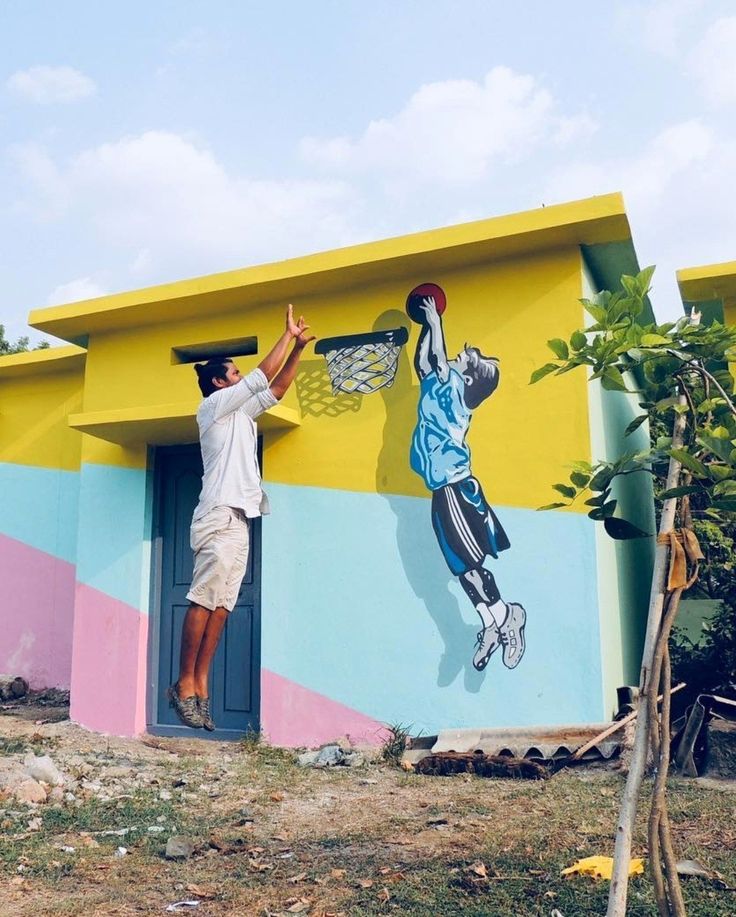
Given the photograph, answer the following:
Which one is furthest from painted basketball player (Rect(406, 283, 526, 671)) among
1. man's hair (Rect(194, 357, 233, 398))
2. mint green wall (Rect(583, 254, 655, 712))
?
man's hair (Rect(194, 357, 233, 398))

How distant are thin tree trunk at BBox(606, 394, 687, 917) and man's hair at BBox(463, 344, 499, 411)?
376 cm

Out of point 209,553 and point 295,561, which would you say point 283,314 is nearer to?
point 295,561

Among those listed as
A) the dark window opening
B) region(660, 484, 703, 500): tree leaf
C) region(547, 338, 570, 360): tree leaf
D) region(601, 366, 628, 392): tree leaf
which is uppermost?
the dark window opening

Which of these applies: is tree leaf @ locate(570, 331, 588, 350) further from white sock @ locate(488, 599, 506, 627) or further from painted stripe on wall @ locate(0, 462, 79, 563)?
painted stripe on wall @ locate(0, 462, 79, 563)

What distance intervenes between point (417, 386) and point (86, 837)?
3.71 m

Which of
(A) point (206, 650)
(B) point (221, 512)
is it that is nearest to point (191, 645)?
(A) point (206, 650)

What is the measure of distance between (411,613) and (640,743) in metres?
3.83

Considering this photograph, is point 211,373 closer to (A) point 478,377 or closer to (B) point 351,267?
(B) point 351,267

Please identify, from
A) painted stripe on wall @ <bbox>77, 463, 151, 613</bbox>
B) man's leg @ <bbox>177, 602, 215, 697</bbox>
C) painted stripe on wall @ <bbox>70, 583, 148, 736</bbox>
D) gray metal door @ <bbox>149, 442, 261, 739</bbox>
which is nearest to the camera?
man's leg @ <bbox>177, 602, 215, 697</bbox>

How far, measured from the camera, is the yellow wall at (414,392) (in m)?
6.05

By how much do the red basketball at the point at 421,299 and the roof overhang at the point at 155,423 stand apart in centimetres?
119

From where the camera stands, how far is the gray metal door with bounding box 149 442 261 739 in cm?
673

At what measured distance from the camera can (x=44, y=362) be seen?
8742mm

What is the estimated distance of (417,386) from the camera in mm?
6477
